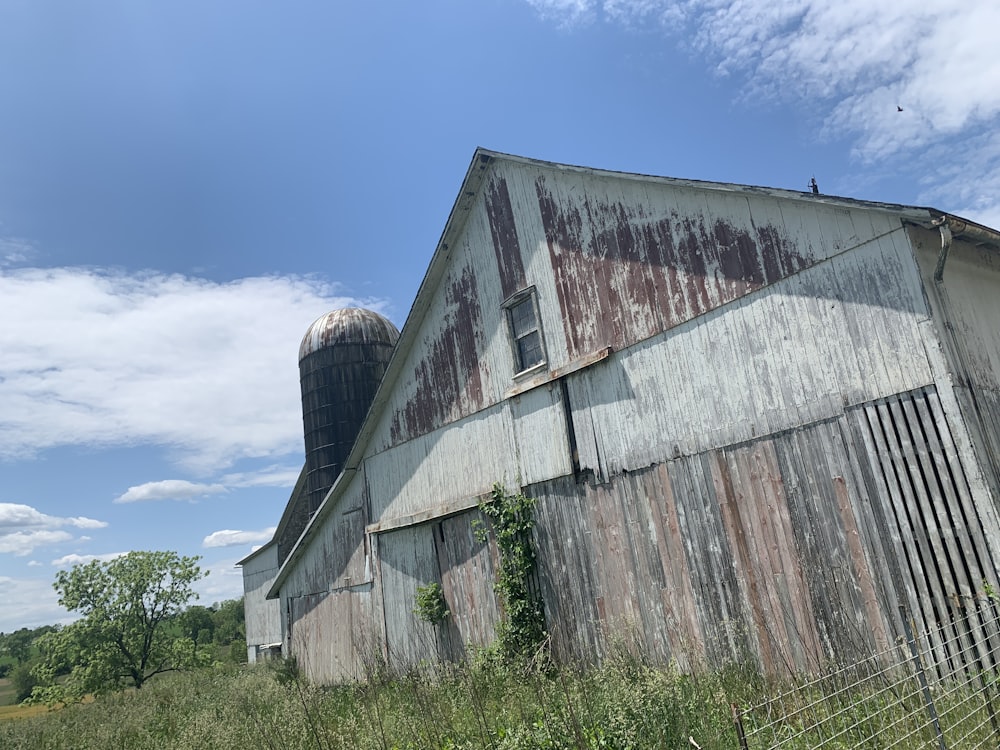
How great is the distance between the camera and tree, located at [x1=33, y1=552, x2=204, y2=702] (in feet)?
101

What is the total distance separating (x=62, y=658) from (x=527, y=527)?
110 feet

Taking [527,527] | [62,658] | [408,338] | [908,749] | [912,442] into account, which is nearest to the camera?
[908,749]

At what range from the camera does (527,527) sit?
9.59 metres

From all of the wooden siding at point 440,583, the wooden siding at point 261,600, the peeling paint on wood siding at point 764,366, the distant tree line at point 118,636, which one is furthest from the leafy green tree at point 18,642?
the peeling paint on wood siding at point 764,366

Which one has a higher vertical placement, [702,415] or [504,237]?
[504,237]

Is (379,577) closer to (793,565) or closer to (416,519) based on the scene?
(416,519)

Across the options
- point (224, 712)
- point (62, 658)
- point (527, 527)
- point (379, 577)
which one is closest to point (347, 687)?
point (379, 577)

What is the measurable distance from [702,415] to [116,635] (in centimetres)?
3407

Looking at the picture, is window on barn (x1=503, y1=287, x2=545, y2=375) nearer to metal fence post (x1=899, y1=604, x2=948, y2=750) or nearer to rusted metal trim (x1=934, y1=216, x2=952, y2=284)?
rusted metal trim (x1=934, y1=216, x2=952, y2=284)

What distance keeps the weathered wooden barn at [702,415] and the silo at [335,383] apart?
6.37 m

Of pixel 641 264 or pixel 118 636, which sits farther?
pixel 118 636

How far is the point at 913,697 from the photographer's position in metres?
5.31

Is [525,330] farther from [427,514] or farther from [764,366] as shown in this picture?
[764,366]

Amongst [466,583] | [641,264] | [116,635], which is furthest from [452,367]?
[116,635]
